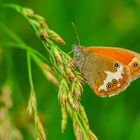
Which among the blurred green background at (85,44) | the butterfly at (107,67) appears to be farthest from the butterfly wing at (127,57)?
the blurred green background at (85,44)

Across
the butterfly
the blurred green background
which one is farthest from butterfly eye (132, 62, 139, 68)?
the blurred green background

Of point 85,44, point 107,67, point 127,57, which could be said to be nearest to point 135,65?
point 127,57

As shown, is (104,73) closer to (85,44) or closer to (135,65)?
(135,65)

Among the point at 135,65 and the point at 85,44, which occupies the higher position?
the point at 85,44

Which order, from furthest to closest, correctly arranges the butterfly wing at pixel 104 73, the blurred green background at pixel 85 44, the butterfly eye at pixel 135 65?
the blurred green background at pixel 85 44, the butterfly eye at pixel 135 65, the butterfly wing at pixel 104 73

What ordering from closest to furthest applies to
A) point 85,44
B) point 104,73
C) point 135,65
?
point 135,65
point 104,73
point 85,44

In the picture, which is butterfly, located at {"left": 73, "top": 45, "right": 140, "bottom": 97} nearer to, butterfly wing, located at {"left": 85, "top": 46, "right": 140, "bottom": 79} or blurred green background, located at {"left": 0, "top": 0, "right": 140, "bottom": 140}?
butterfly wing, located at {"left": 85, "top": 46, "right": 140, "bottom": 79}

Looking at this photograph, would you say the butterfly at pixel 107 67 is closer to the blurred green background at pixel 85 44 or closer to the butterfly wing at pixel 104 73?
the butterfly wing at pixel 104 73
